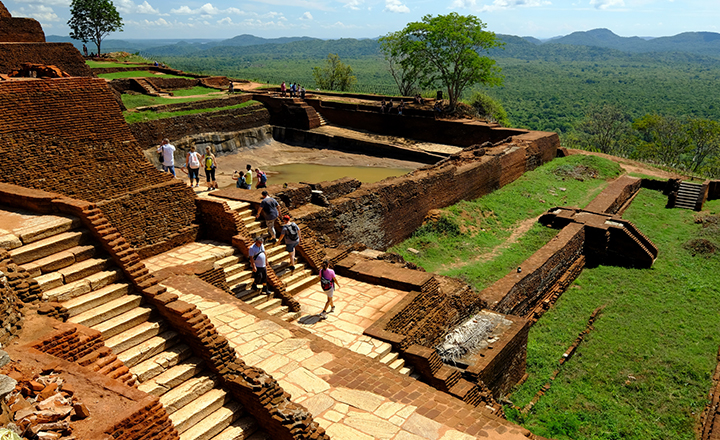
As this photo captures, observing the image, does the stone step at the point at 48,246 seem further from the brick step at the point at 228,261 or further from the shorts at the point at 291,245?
the shorts at the point at 291,245

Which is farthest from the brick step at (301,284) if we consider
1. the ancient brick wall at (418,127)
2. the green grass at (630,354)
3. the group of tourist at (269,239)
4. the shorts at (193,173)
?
the ancient brick wall at (418,127)

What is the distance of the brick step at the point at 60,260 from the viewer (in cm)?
556

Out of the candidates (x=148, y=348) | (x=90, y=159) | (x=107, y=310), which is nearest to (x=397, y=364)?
(x=148, y=348)

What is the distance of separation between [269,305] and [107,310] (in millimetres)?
2794

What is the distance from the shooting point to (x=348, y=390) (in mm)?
5836

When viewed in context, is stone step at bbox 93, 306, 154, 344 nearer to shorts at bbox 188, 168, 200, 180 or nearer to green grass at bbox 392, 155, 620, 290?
shorts at bbox 188, 168, 200, 180

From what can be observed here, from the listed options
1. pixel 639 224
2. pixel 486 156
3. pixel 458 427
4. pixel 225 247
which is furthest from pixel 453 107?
pixel 458 427

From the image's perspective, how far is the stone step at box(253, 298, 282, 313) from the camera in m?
7.92

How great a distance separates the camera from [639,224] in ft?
54.6

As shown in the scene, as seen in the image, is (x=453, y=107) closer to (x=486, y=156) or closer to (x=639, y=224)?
(x=486, y=156)

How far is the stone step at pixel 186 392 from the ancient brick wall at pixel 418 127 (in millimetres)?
20385

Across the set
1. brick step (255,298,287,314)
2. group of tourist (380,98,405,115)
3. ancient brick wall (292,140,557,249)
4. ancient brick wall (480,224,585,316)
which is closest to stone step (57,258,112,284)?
brick step (255,298,287,314)

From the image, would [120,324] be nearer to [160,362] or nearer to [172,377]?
[160,362]

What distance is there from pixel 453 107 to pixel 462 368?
71.1 ft
